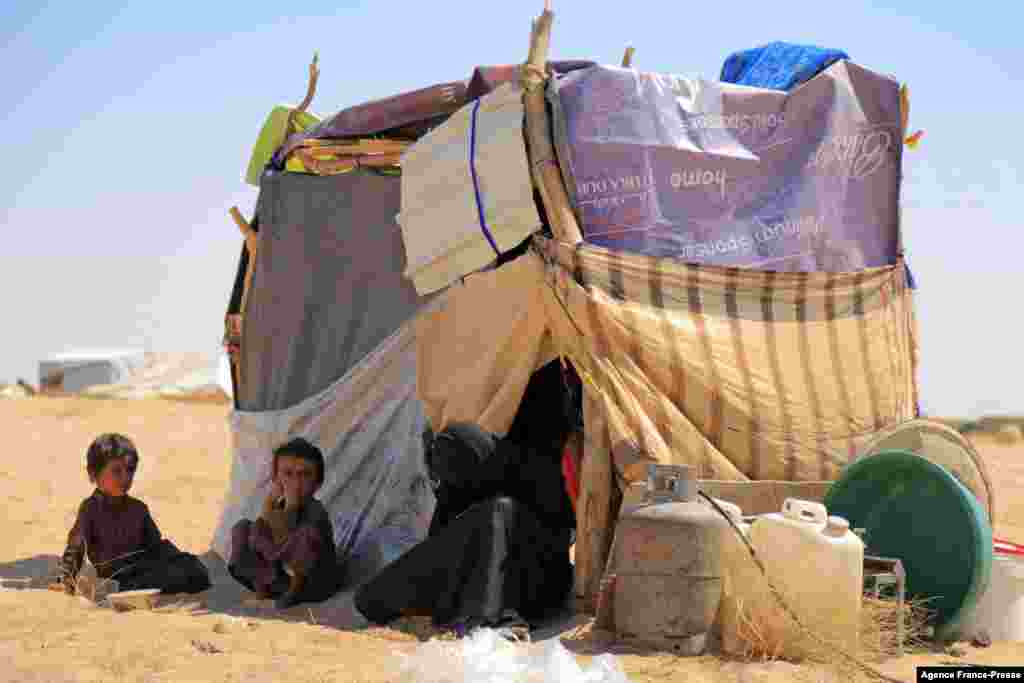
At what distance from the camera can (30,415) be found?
1600 centimetres

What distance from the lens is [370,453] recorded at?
7344 millimetres

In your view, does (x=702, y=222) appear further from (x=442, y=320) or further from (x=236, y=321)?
(x=236, y=321)

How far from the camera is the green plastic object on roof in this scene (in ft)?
16.4

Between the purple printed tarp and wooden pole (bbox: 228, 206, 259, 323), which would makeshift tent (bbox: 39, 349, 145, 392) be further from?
the purple printed tarp

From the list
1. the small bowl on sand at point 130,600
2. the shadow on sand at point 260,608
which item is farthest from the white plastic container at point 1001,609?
the small bowl on sand at point 130,600

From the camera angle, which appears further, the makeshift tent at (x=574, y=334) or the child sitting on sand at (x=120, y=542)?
the child sitting on sand at (x=120, y=542)

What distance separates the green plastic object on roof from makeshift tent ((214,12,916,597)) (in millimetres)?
644

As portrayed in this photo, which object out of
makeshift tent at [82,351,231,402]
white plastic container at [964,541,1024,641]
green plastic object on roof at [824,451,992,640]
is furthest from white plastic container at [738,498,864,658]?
makeshift tent at [82,351,231,402]

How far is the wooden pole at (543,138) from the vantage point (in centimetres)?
601

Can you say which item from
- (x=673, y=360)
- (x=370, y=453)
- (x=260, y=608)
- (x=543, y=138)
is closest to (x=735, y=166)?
(x=543, y=138)

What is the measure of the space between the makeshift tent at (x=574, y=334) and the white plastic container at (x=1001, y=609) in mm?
1089

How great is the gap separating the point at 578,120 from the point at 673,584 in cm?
235

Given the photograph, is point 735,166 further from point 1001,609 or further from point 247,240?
point 247,240

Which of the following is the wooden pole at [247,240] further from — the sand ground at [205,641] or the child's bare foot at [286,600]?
the child's bare foot at [286,600]
